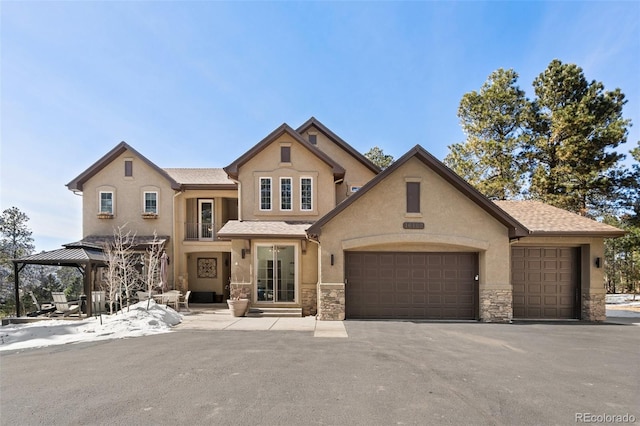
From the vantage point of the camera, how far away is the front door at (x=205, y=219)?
19.2 m

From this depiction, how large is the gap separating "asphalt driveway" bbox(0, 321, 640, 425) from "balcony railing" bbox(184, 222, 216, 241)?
954cm

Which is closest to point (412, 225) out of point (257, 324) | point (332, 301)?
point (332, 301)

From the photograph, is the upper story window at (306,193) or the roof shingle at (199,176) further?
the roof shingle at (199,176)

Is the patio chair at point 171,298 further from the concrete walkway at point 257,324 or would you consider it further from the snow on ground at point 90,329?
the snow on ground at point 90,329

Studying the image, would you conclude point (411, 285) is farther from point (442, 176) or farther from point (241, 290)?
point (241, 290)

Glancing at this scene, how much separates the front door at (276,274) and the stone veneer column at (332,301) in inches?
91.8

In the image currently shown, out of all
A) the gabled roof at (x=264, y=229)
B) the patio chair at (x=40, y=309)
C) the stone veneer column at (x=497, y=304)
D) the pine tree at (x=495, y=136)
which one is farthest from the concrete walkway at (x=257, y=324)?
the pine tree at (x=495, y=136)

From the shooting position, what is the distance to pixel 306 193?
1605 cm

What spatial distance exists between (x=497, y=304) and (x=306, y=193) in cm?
871

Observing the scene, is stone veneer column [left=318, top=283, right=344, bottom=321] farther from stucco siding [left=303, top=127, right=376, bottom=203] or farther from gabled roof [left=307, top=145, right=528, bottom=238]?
stucco siding [left=303, top=127, right=376, bottom=203]

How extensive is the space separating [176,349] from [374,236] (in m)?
7.20

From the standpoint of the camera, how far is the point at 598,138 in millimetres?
19656

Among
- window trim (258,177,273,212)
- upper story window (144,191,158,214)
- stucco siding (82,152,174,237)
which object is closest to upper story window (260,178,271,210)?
window trim (258,177,273,212)

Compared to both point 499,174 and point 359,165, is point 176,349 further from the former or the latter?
point 499,174
